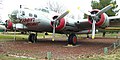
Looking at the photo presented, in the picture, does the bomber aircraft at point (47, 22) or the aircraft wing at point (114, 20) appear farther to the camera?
the bomber aircraft at point (47, 22)

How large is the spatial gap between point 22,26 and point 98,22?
6.96 metres

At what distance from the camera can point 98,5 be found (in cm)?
5609

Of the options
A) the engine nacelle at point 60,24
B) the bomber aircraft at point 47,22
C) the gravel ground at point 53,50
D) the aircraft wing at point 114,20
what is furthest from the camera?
the bomber aircraft at point 47,22

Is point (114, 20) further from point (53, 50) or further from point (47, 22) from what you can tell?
point (53, 50)

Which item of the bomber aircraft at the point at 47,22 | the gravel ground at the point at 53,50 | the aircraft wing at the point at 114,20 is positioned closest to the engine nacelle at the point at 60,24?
the bomber aircraft at the point at 47,22

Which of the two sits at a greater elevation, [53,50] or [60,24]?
[60,24]

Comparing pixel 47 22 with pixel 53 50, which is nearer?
pixel 53 50

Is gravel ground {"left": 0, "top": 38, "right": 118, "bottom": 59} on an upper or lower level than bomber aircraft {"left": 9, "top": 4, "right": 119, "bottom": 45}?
lower

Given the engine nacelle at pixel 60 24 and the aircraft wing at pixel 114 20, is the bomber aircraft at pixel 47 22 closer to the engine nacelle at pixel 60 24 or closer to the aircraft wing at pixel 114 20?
the engine nacelle at pixel 60 24

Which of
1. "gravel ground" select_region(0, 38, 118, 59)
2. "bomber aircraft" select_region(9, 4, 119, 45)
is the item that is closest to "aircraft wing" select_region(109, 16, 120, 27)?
"bomber aircraft" select_region(9, 4, 119, 45)

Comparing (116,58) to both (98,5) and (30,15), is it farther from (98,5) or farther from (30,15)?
(98,5)

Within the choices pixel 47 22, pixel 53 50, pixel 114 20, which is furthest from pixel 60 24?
pixel 114 20

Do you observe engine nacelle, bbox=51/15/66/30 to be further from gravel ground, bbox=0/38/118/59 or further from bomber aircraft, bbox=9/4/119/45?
gravel ground, bbox=0/38/118/59

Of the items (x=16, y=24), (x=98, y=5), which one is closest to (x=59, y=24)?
(x=16, y=24)
